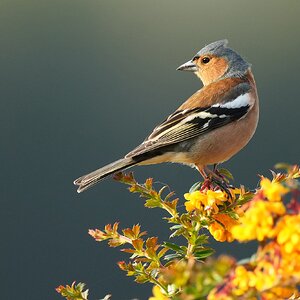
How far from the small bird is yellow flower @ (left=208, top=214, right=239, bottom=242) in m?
1.25

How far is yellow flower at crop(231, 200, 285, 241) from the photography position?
130 centimetres

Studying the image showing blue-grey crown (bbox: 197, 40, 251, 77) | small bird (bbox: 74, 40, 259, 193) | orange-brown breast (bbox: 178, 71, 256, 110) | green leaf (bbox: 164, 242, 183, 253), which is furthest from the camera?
blue-grey crown (bbox: 197, 40, 251, 77)

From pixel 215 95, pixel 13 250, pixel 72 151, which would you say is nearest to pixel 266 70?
pixel 72 151

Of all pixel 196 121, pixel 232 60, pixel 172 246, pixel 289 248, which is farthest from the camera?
pixel 232 60

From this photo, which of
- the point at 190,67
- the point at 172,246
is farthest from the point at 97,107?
the point at 172,246

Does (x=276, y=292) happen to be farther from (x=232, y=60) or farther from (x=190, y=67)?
(x=190, y=67)

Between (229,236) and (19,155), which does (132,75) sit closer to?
(19,155)

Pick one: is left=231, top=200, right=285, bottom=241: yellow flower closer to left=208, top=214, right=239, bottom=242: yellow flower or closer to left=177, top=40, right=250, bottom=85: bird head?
left=208, top=214, right=239, bottom=242: yellow flower

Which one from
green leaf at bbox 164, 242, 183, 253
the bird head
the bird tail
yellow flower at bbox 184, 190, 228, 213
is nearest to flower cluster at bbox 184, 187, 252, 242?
yellow flower at bbox 184, 190, 228, 213

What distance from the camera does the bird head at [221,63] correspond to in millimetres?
4180

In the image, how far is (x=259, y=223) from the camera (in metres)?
1.31

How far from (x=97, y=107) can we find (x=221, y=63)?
32.0 feet

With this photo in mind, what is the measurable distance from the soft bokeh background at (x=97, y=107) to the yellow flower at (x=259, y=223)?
6.11 meters

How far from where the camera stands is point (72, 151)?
11734mm
